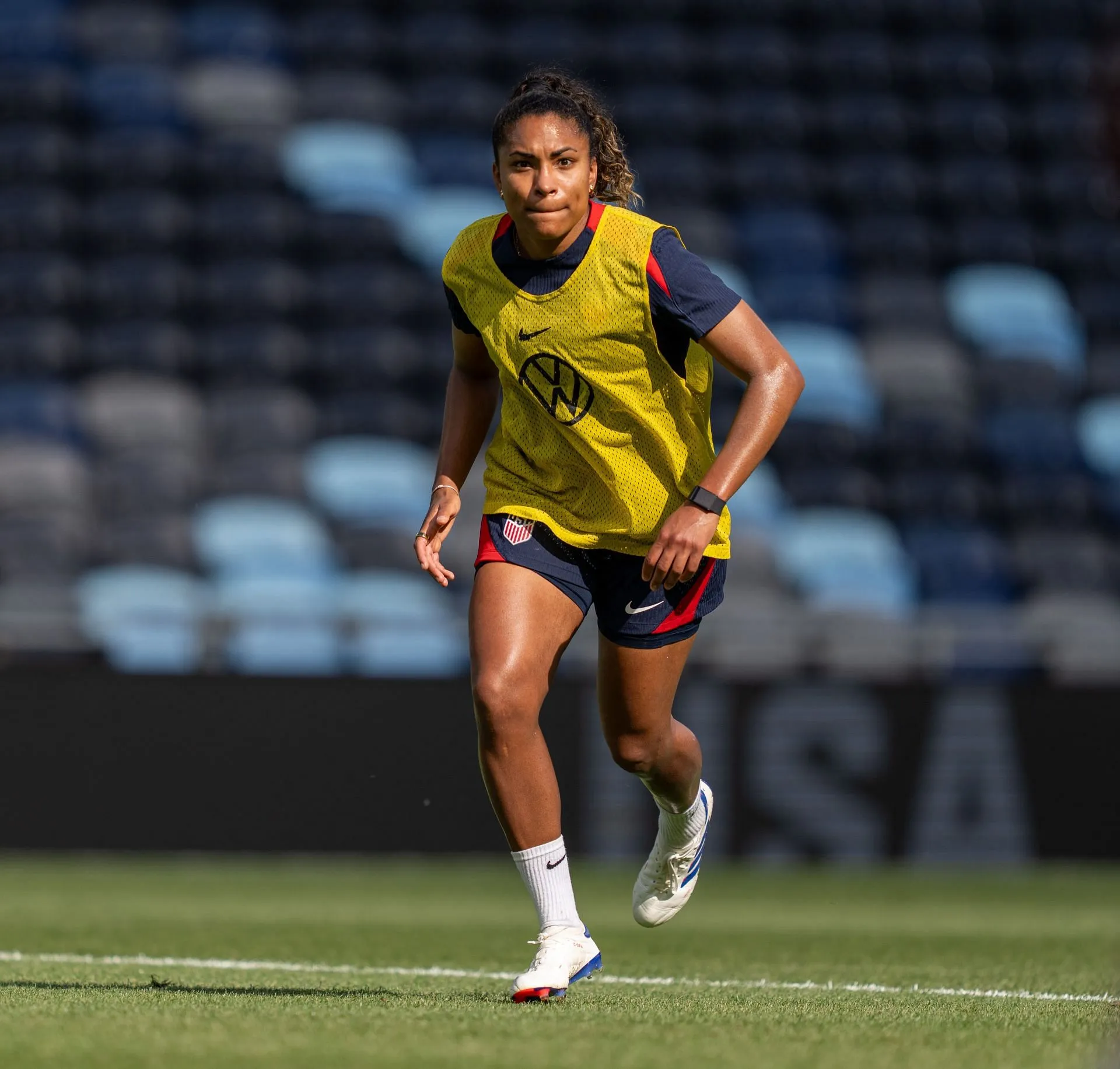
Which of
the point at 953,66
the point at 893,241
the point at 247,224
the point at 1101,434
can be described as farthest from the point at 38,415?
the point at 953,66

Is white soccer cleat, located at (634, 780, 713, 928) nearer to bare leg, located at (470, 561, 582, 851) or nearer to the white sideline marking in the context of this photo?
the white sideline marking

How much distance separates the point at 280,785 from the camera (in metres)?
9.39

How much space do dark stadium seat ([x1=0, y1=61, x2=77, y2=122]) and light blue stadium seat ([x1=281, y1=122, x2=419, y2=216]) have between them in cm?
174

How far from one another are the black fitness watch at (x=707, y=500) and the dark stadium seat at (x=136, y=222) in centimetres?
1078

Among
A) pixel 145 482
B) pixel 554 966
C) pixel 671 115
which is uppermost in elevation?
pixel 671 115

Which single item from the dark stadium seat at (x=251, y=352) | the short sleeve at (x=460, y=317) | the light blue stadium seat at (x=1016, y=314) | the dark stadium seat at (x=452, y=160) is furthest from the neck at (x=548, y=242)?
the dark stadium seat at (x=452, y=160)

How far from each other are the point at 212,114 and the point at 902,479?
20.1 ft

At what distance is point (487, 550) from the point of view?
160 inches

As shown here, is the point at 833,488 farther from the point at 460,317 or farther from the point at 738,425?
the point at 738,425

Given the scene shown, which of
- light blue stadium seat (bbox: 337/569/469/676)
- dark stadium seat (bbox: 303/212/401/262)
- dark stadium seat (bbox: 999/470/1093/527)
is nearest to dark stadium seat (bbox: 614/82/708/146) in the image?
dark stadium seat (bbox: 303/212/401/262)

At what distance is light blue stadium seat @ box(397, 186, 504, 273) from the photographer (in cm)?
1443

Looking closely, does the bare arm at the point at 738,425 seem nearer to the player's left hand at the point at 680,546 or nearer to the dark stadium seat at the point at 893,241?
the player's left hand at the point at 680,546

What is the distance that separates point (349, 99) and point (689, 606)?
464 inches

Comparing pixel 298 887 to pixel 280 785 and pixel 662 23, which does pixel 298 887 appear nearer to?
Result: pixel 280 785
